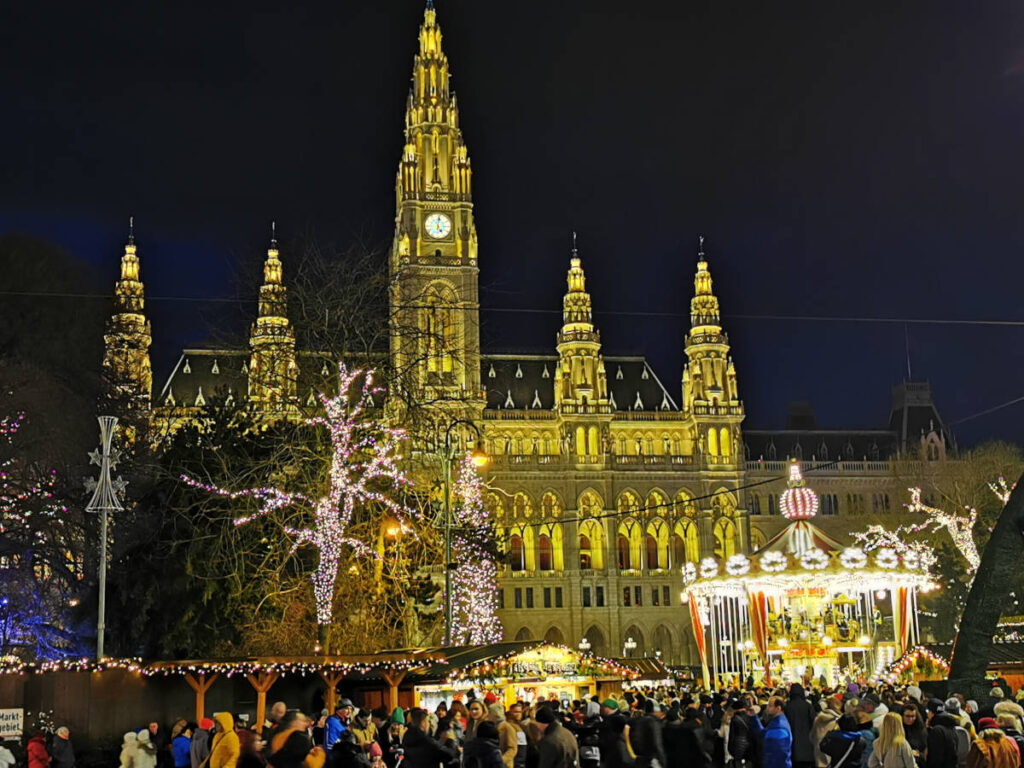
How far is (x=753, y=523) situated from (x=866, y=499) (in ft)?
29.0

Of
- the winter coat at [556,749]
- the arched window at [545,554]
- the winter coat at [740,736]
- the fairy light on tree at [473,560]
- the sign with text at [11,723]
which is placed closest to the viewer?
the winter coat at [556,749]

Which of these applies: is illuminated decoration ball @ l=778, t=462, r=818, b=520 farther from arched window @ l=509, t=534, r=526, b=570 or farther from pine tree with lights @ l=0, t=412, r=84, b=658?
arched window @ l=509, t=534, r=526, b=570

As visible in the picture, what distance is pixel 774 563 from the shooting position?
102 feet

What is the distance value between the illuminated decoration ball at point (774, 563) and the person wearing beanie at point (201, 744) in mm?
18065

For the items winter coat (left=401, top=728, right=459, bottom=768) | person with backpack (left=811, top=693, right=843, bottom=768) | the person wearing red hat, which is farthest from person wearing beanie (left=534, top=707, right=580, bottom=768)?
the person wearing red hat

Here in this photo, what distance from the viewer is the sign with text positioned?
19953 mm

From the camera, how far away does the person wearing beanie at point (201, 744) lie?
15.7 meters

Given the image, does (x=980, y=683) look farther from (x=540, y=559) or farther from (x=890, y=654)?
(x=540, y=559)

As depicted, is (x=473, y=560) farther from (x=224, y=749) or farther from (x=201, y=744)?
(x=224, y=749)

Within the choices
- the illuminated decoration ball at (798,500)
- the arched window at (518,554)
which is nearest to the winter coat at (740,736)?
the illuminated decoration ball at (798,500)

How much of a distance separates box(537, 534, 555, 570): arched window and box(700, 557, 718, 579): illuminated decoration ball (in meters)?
46.1

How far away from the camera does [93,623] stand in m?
31.6

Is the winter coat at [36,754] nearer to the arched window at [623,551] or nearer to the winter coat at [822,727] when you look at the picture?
the winter coat at [822,727]

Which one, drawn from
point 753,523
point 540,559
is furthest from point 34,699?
point 753,523
